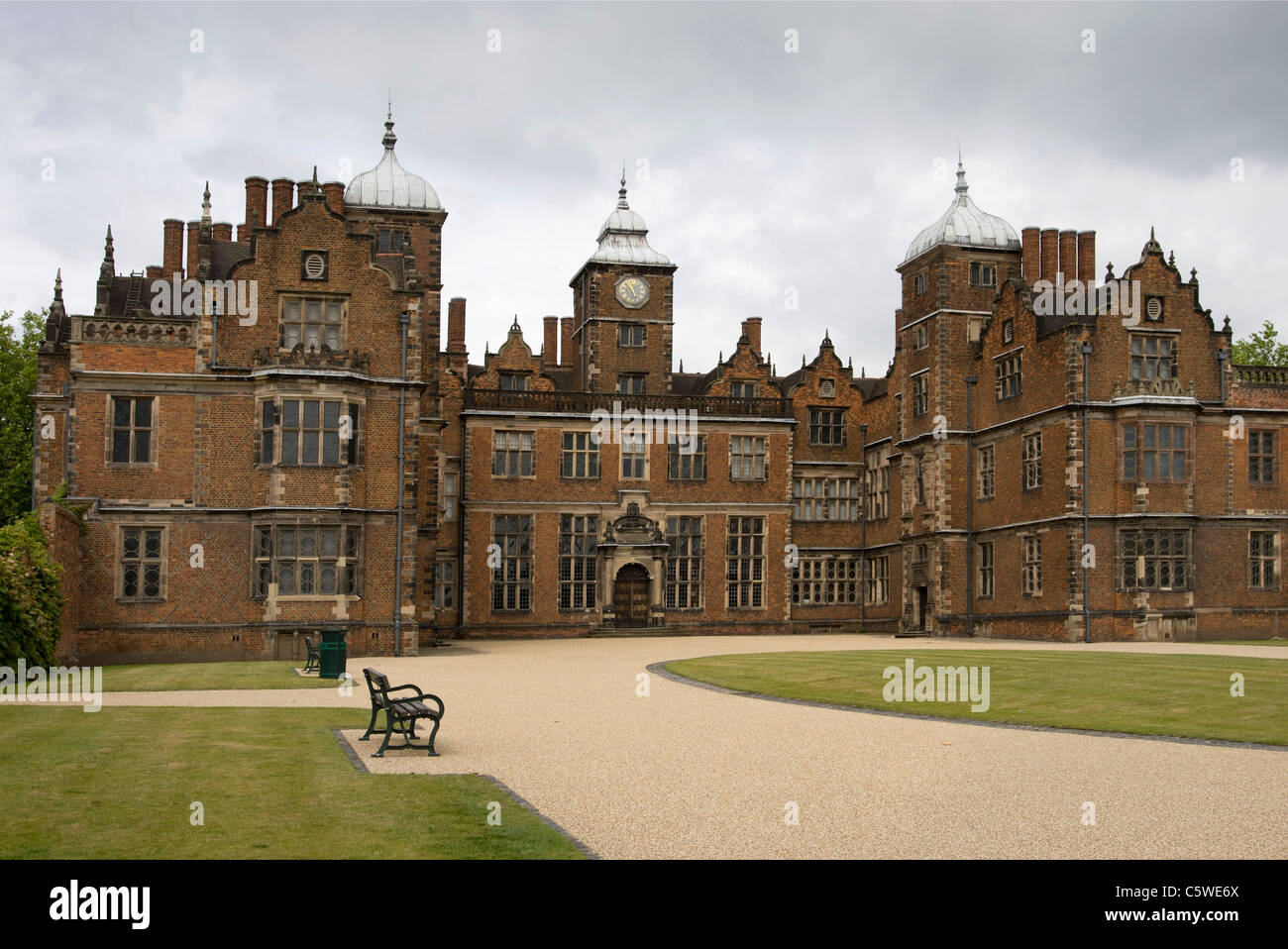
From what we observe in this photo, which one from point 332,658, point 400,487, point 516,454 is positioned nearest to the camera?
point 332,658

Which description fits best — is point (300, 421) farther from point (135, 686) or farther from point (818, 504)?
point (818, 504)

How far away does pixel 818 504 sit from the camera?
52.8 m

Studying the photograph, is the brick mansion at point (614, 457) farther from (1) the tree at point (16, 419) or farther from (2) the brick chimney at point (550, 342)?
(1) the tree at point (16, 419)

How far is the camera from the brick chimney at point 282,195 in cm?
3662

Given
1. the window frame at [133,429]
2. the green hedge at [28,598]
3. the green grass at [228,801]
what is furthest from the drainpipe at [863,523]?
the green grass at [228,801]

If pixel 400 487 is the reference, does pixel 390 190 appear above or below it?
above

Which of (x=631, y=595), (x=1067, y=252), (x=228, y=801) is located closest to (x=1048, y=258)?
(x=1067, y=252)

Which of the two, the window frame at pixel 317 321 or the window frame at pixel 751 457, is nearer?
the window frame at pixel 317 321

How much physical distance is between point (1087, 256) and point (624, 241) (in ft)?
59.0

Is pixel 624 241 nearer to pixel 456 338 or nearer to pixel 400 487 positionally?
pixel 456 338

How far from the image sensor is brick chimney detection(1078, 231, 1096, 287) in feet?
149

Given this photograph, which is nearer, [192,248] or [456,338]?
[192,248]

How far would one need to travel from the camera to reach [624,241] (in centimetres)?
5341

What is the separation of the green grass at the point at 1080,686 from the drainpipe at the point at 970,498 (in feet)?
49.0
